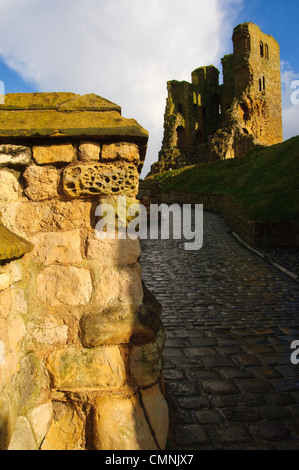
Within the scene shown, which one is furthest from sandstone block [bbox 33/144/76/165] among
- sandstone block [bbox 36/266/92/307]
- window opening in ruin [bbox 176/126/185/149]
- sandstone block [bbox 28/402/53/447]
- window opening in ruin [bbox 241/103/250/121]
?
window opening in ruin [bbox 176/126/185/149]

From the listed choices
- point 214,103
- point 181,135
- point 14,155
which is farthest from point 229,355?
point 214,103

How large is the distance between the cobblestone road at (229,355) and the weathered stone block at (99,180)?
2.01 m

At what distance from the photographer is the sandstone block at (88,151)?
2.18 meters

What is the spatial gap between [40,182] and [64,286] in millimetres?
678

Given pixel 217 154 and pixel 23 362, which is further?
pixel 217 154

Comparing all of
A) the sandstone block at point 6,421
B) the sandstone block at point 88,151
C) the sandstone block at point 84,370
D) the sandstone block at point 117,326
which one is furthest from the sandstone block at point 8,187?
the sandstone block at point 6,421

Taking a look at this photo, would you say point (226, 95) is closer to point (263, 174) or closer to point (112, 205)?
point (263, 174)

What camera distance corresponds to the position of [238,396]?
3.37 metres

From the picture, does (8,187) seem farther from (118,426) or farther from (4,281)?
(118,426)

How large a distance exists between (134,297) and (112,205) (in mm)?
613

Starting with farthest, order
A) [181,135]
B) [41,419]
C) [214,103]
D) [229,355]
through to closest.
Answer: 1. [214,103]
2. [181,135]
3. [229,355]
4. [41,419]

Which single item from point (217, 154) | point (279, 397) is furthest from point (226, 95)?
point (279, 397)

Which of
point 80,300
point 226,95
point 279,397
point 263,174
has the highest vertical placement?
point 226,95

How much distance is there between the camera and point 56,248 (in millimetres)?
2152
